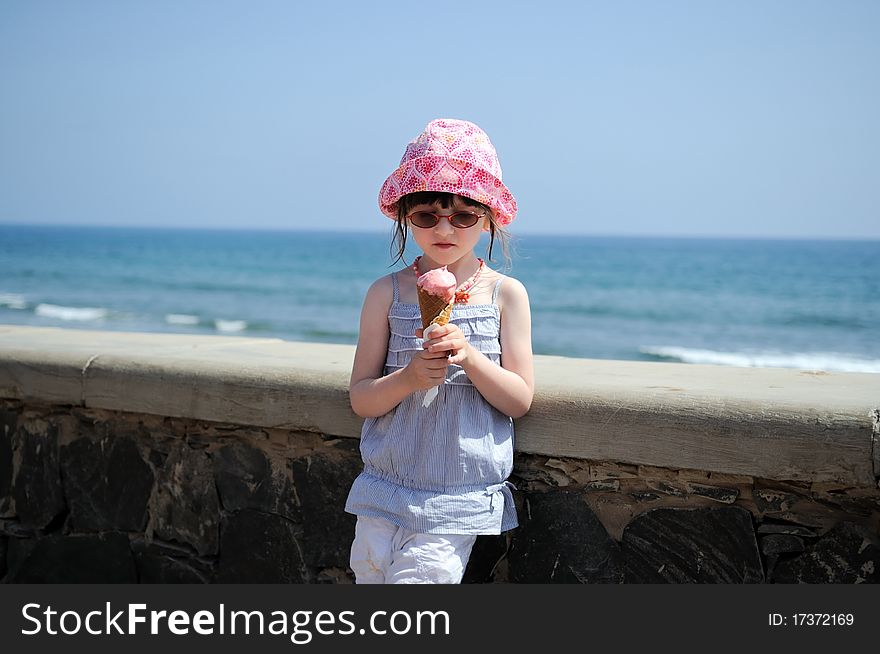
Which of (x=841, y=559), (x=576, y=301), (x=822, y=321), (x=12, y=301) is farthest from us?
(x=576, y=301)

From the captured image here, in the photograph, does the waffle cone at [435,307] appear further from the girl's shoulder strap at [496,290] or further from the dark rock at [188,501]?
the dark rock at [188,501]

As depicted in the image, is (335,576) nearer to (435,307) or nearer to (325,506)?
(325,506)

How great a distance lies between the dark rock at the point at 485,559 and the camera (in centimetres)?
294

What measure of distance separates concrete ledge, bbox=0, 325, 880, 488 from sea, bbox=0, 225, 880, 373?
5.73 m

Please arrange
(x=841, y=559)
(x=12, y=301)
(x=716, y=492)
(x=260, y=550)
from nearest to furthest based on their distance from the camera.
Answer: (x=841, y=559) → (x=716, y=492) → (x=260, y=550) → (x=12, y=301)

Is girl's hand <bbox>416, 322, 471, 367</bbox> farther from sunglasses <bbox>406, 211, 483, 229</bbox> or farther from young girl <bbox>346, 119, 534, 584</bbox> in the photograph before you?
sunglasses <bbox>406, 211, 483, 229</bbox>

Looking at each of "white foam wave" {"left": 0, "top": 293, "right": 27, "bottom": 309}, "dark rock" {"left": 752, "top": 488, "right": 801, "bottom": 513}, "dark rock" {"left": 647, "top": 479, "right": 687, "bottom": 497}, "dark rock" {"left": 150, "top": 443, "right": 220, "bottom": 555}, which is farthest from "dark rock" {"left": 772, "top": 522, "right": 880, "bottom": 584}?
"white foam wave" {"left": 0, "top": 293, "right": 27, "bottom": 309}

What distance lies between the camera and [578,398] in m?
2.74

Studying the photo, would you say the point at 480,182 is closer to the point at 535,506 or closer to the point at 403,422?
the point at 403,422

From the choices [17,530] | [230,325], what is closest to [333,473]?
[17,530]

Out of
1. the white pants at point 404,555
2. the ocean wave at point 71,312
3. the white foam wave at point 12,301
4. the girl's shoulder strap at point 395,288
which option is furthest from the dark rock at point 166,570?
the white foam wave at point 12,301

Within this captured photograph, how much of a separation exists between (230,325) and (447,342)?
20752 mm

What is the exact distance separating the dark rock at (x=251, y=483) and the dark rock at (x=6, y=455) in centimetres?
93

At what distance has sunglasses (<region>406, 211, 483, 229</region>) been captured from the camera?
2.63 metres
